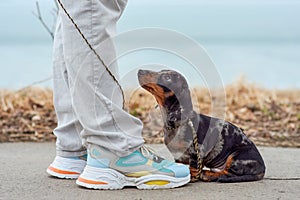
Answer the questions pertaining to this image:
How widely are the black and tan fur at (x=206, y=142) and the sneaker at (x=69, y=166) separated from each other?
0.44 meters

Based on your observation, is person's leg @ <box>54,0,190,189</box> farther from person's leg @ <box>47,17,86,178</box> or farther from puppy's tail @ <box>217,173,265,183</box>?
puppy's tail @ <box>217,173,265,183</box>

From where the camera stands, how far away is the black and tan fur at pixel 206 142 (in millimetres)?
2875

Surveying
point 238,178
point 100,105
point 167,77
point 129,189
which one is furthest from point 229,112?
point 100,105

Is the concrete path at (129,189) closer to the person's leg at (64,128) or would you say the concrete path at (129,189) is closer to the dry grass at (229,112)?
the person's leg at (64,128)

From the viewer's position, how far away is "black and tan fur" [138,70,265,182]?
2.88 meters

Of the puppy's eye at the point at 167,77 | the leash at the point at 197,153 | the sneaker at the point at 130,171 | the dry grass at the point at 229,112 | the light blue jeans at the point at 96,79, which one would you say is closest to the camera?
the light blue jeans at the point at 96,79

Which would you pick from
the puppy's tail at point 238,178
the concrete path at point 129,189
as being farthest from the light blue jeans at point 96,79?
the puppy's tail at point 238,178

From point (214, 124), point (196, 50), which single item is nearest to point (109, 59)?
point (196, 50)

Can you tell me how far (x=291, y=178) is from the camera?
3119 mm

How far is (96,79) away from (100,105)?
117 millimetres

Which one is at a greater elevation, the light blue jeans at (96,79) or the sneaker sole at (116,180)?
the light blue jeans at (96,79)

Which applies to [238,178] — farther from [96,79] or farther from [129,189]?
[96,79]

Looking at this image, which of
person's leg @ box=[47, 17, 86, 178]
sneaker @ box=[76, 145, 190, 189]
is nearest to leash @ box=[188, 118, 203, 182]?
sneaker @ box=[76, 145, 190, 189]

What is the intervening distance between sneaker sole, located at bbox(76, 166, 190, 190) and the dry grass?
1423 millimetres
